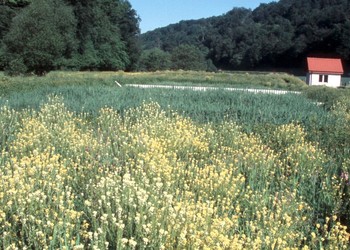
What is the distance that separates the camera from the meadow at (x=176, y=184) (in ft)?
12.5

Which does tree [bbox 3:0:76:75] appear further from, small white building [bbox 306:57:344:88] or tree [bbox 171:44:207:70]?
tree [bbox 171:44:207:70]

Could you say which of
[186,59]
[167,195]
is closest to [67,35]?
[186,59]

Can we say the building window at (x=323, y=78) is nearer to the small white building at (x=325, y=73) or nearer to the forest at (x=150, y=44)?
the small white building at (x=325, y=73)

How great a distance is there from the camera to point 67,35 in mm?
44312

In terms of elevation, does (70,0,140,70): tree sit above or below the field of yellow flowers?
above

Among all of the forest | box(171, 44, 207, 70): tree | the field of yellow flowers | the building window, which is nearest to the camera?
the field of yellow flowers

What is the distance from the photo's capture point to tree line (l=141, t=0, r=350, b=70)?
259 ft

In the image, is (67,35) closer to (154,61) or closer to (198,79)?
(198,79)

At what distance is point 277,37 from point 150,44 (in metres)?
55.3

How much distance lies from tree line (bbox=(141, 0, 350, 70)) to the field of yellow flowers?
231 ft

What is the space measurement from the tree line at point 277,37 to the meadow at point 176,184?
6773 centimetres

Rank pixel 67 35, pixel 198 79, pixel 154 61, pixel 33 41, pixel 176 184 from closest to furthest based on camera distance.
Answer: pixel 176 184 < pixel 33 41 < pixel 198 79 < pixel 67 35 < pixel 154 61

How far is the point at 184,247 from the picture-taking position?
144 inches

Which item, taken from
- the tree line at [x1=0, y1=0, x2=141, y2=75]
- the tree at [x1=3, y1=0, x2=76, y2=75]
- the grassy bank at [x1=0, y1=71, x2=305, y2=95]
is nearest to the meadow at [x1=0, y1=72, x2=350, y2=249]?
the grassy bank at [x1=0, y1=71, x2=305, y2=95]
